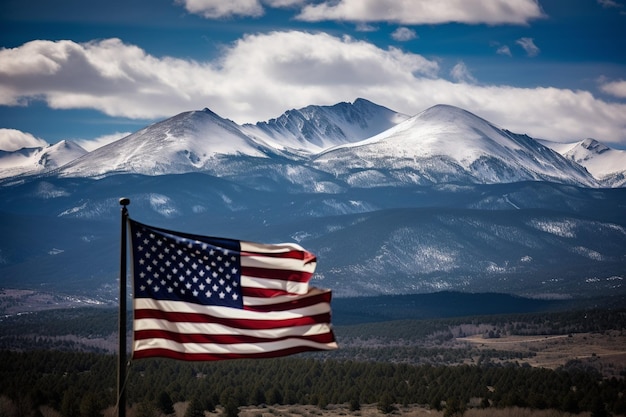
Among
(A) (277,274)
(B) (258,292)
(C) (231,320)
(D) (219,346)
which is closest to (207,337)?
(D) (219,346)

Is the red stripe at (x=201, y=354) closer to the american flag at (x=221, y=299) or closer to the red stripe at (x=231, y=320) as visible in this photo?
the american flag at (x=221, y=299)

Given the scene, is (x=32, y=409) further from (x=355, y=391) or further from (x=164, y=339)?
(x=164, y=339)

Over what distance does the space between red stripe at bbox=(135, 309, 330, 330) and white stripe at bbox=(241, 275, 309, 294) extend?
0.95 metres

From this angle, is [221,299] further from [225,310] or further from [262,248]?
[262,248]

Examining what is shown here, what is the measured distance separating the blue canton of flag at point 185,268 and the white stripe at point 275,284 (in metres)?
0.29

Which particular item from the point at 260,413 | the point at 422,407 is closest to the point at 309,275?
the point at 260,413

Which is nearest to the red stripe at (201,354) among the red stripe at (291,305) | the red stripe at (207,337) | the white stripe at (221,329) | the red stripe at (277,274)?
the red stripe at (207,337)

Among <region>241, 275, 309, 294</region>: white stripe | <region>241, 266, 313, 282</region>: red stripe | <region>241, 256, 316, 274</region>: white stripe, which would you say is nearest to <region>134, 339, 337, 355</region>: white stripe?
<region>241, 275, 309, 294</region>: white stripe

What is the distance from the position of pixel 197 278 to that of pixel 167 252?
4.29ft

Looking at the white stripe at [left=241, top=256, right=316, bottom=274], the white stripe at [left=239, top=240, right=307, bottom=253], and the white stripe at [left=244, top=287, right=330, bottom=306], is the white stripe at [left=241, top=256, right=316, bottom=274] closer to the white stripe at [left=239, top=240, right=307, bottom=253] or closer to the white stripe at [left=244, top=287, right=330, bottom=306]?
the white stripe at [left=239, top=240, right=307, bottom=253]

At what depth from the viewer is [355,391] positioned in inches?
7721

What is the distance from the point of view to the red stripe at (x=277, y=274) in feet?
119

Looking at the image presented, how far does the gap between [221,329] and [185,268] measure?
2.31 meters

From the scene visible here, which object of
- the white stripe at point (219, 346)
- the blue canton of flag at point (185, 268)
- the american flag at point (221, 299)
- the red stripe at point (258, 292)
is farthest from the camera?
the red stripe at point (258, 292)
